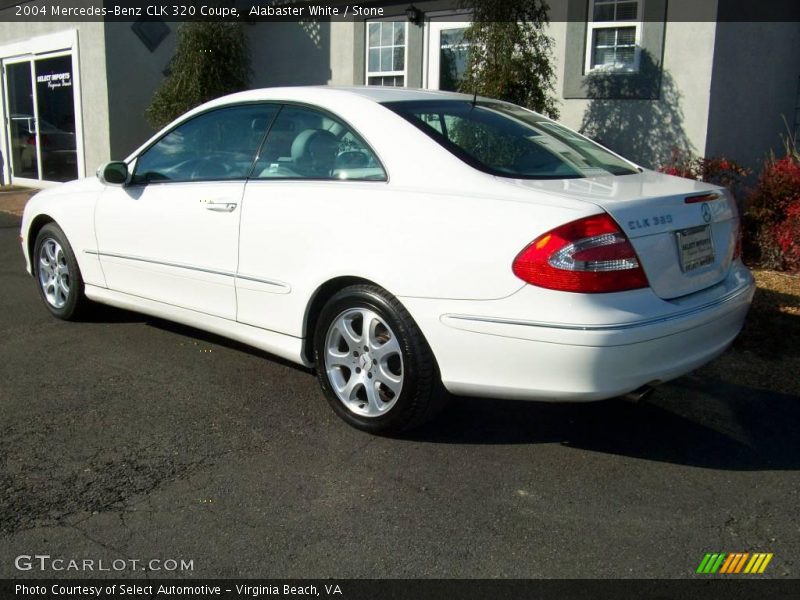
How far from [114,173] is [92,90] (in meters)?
8.95

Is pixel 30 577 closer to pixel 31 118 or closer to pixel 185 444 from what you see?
pixel 185 444

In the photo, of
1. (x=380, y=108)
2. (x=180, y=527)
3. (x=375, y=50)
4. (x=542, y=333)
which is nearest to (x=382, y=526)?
(x=180, y=527)

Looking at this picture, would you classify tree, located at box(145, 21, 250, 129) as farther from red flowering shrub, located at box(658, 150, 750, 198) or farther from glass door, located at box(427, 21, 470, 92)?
red flowering shrub, located at box(658, 150, 750, 198)

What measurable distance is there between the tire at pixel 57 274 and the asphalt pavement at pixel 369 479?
82 cm

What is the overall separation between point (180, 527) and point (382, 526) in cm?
76

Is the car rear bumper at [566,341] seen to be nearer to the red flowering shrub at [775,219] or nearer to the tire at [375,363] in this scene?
the tire at [375,363]

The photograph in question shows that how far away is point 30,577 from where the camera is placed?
2865mm

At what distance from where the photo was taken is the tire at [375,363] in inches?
147

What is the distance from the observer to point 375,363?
3918 mm

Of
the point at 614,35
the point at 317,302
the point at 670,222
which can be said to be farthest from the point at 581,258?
the point at 614,35

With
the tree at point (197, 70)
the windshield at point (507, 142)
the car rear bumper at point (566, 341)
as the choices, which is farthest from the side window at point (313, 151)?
the tree at point (197, 70)

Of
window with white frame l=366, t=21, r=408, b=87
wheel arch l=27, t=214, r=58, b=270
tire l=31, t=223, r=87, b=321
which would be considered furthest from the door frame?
tire l=31, t=223, r=87, b=321

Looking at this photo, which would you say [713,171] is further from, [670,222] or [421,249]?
[421,249]

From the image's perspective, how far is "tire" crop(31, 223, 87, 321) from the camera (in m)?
5.66
